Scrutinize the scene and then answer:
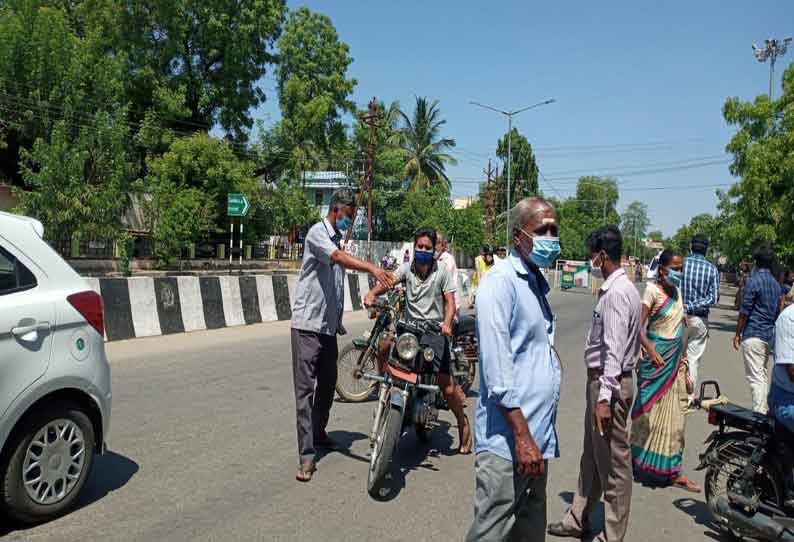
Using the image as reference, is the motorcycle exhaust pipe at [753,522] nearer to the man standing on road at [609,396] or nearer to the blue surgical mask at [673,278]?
the man standing on road at [609,396]

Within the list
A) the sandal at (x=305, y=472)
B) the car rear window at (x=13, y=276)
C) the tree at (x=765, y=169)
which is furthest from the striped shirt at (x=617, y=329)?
the tree at (x=765, y=169)

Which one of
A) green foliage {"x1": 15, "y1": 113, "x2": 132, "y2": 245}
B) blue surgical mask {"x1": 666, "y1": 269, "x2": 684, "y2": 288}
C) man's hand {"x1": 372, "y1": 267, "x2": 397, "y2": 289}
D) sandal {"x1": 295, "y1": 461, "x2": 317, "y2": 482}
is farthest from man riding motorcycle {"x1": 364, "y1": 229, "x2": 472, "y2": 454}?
green foliage {"x1": 15, "y1": 113, "x2": 132, "y2": 245}

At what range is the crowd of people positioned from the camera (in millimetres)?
2736

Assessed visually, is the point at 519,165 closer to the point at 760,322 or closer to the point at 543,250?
the point at 760,322

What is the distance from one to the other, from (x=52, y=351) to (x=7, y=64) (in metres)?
29.7

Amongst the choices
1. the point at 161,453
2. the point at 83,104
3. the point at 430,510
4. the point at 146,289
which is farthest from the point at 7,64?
the point at 430,510

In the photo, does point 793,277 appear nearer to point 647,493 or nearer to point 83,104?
point 647,493

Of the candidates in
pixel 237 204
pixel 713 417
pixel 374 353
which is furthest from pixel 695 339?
pixel 237 204

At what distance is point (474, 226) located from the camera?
4966 centimetres

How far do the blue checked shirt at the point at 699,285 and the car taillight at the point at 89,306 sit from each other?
6.27 m

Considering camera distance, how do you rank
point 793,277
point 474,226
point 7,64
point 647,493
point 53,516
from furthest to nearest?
A: point 474,226 → point 7,64 → point 793,277 → point 647,493 → point 53,516

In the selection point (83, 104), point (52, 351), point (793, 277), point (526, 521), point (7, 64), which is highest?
point (7, 64)

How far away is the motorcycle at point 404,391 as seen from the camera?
4516mm

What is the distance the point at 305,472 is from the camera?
4.76 meters
